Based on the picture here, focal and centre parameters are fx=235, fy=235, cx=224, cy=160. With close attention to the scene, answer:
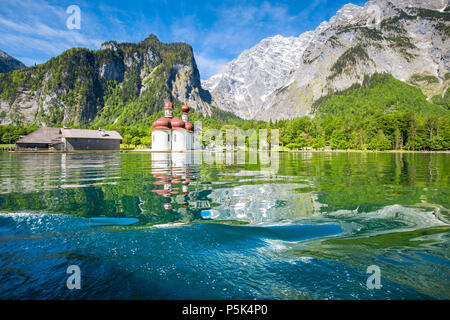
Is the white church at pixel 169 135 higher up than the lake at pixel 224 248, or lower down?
higher up

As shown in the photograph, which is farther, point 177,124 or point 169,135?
point 177,124

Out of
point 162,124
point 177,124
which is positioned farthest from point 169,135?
point 177,124

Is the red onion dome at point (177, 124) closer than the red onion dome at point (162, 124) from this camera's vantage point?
No

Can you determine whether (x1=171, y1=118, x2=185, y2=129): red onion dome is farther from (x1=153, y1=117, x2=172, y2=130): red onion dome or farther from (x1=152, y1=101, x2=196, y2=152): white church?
(x1=153, y1=117, x2=172, y2=130): red onion dome

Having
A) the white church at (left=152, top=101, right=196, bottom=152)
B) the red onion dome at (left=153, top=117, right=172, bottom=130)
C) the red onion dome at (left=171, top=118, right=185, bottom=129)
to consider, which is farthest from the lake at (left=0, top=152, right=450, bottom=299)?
the red onion dome at (left=171, top=118, right=185, bottom=129)

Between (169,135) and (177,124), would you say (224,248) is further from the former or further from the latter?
(177,124)

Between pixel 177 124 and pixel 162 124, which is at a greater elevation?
pixel 177 124

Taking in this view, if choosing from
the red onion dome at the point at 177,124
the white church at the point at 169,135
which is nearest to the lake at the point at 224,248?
the white church at the point at 169,135

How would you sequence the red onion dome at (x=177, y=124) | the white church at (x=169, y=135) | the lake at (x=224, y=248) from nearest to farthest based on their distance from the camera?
the lake at (x=224, y=248) → the white church at (x=169, y=135) → the red onion dome at (x=177, y=124)

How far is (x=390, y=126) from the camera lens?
84188 mm

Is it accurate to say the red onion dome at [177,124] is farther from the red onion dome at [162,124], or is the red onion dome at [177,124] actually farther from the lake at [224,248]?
the lake at [224,248]

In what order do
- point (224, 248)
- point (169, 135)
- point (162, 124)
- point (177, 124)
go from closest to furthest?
point (224, 248) → point (162, 124) → point (169, 135) → point (177, 124)

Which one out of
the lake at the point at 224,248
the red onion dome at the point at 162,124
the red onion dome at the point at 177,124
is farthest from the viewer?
the red onion dome at the point at 177,124
